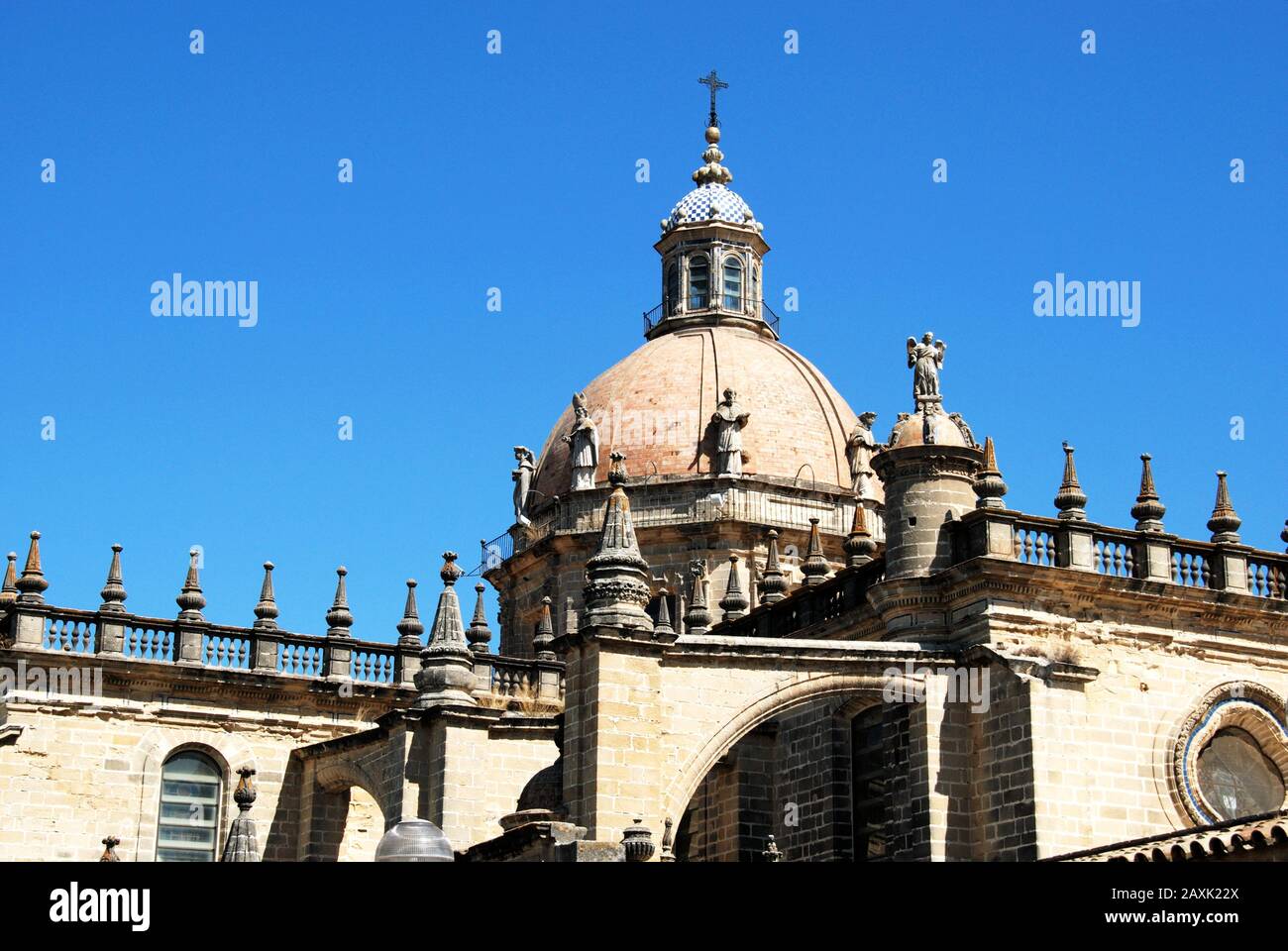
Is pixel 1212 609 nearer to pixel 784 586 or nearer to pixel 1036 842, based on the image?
pixel 1036 842

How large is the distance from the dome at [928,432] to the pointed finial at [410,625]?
14081mm

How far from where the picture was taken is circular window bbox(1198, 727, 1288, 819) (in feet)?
107

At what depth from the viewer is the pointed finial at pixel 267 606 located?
42.7m

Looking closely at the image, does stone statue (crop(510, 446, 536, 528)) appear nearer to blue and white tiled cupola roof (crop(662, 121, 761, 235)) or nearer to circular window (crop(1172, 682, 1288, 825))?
blue and white tiled cupola roof (crop(662, 121, 761, 235))

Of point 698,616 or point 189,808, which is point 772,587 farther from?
point 189,808

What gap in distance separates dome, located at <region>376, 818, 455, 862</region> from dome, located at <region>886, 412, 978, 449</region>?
14.7 m

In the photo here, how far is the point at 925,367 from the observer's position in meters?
34.2

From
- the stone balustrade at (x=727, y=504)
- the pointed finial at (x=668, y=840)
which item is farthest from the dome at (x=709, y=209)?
the pointed finial at (x=668, y=840)

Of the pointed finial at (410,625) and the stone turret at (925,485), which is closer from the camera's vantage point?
the stone turret at (925,485)

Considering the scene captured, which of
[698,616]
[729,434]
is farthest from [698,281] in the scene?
[698,616]

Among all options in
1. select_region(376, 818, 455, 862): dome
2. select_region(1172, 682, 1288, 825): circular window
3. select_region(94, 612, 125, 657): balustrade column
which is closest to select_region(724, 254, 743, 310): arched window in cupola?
select_region(94, 612, 125, 657): balustrade column

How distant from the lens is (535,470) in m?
57.4

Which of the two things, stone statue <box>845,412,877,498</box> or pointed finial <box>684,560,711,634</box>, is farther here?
stone statue <box>845,412,877,498</box>

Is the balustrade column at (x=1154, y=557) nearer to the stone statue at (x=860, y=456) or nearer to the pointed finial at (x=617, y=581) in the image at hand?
the pointed finial at (x=617, y=581)
